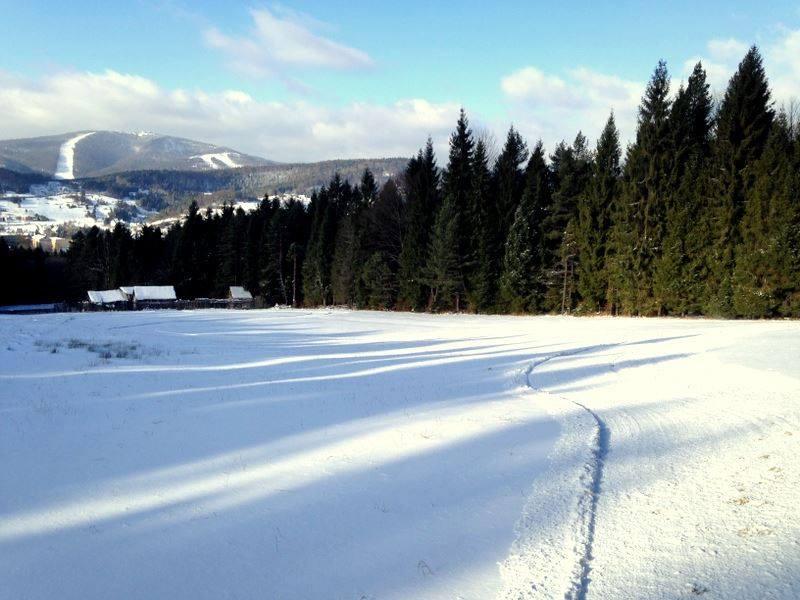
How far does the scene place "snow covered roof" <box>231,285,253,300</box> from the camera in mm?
65531

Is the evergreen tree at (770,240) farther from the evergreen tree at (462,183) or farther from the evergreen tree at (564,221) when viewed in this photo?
the evergreen tree at (462,183)

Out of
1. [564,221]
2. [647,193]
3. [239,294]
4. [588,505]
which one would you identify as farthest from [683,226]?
[239,294]

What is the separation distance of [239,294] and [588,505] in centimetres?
6530

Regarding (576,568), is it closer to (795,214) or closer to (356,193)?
(795,214)

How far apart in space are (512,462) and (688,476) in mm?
2048

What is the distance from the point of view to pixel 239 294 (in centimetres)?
6625

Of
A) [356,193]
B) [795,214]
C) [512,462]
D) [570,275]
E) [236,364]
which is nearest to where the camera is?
[512,462]

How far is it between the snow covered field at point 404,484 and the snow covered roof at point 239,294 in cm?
5376

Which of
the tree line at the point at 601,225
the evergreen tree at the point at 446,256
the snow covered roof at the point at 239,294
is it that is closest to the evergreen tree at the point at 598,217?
the tree line at the point at 601,225

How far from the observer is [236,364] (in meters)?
15.8

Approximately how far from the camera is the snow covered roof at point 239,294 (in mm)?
65531

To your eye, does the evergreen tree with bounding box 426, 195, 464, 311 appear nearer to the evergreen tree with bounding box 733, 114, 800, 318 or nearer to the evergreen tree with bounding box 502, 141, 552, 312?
the evergreen tree with bounding box 502, 141, 552, 312

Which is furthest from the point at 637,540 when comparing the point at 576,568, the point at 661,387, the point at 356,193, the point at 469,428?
the point at 356,193

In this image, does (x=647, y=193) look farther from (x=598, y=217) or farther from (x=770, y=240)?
(x=770, y=240)
